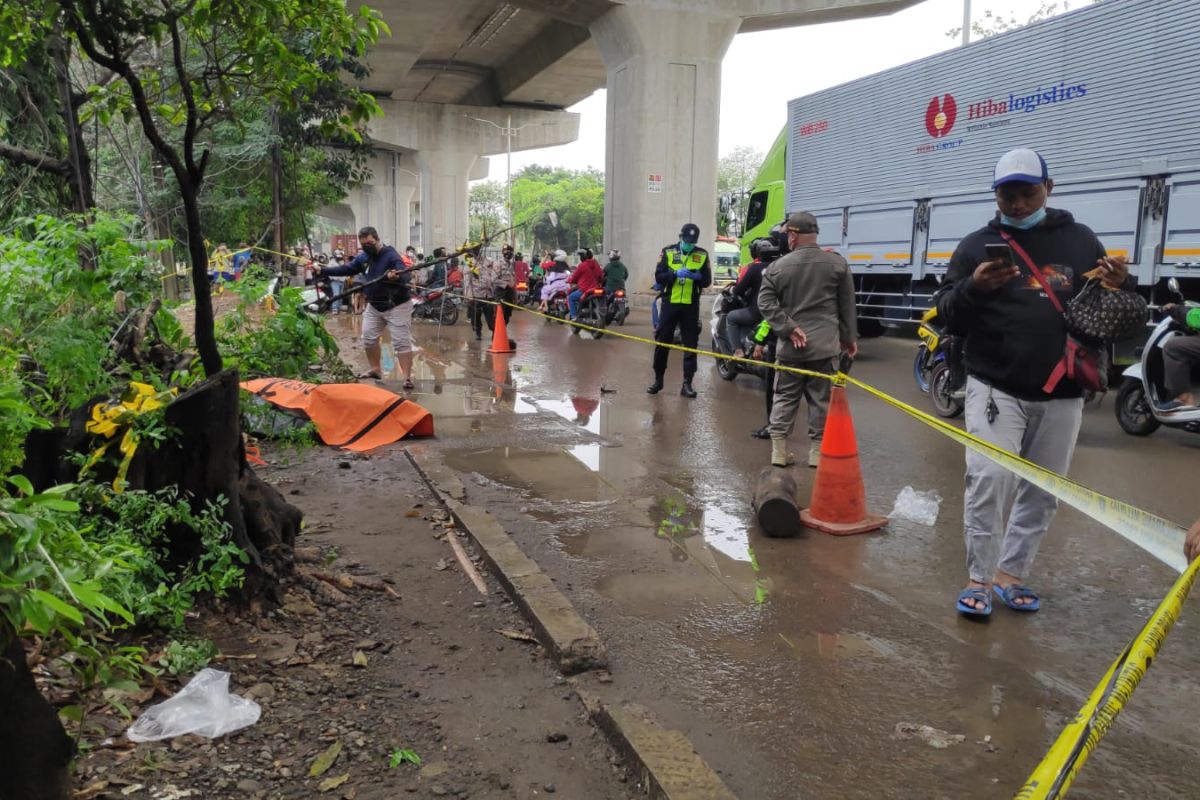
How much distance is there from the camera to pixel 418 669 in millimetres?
3676

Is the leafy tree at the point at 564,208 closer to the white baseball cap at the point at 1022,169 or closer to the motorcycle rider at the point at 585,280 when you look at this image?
the motorcycle rider at the point at 585,280

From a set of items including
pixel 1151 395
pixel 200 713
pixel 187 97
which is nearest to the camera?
pixel 200 713

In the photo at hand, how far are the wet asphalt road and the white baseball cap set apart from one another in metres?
1.92

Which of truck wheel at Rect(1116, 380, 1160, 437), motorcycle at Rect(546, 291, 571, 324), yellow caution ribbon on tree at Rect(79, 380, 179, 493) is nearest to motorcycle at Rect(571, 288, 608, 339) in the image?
motorcycle at Rect(546, 291, 571, 324)

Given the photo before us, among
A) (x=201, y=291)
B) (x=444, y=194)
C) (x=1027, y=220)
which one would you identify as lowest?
(x=201, y=291)

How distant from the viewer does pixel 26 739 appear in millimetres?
2223

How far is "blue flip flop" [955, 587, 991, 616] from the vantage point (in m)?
4.18

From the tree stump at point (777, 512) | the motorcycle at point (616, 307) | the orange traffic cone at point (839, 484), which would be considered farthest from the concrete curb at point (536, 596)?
the motorcycle at point (616, 307)

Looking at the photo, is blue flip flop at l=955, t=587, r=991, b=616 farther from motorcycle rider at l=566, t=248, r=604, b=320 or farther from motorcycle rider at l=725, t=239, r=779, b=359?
motorcycle rider at l=566, t=248, r=604, b=320

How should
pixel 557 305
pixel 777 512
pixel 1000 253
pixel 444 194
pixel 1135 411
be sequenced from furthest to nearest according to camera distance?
pixel 444 194
pixel 557 305
pixel 1135 411
pixel 777 512
pixel 1000 253

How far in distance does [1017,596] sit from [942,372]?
19.4 feet

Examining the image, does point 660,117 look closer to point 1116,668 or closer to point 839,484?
point 839,484

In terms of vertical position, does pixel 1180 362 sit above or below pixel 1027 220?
below

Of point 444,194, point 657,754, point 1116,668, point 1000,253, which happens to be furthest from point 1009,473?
point 444,194
